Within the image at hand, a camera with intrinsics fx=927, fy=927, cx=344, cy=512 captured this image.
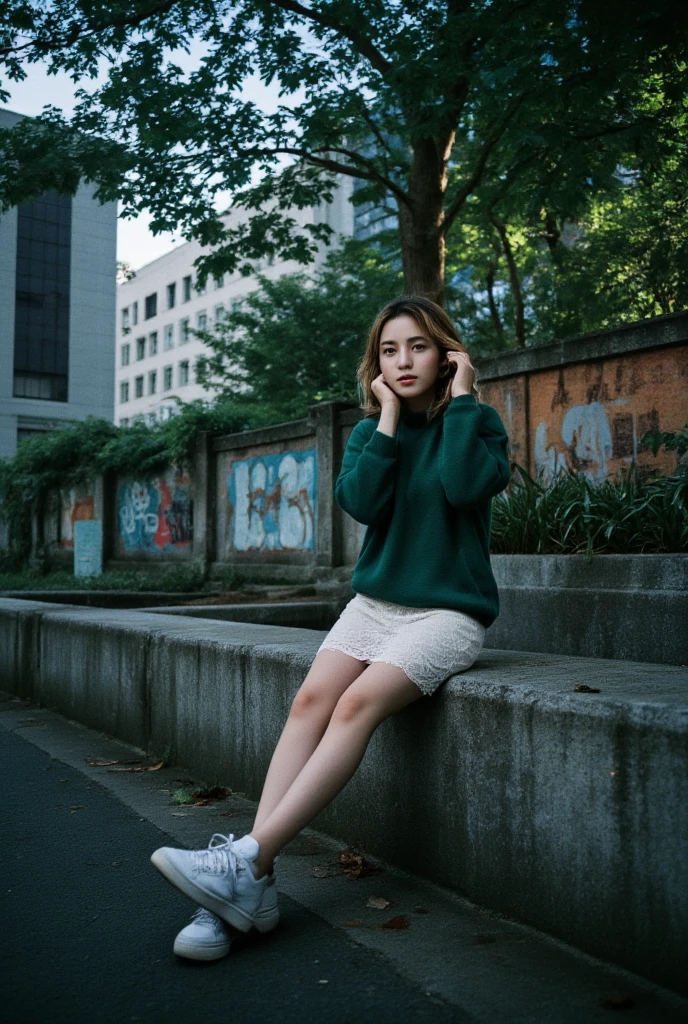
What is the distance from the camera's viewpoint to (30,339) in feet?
138

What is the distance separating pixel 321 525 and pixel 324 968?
363 inches

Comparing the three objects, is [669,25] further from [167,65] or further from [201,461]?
[201,461]

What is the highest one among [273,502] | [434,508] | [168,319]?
[168,319]

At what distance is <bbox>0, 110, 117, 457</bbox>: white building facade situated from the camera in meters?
40.9

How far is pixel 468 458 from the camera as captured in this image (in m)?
2.77

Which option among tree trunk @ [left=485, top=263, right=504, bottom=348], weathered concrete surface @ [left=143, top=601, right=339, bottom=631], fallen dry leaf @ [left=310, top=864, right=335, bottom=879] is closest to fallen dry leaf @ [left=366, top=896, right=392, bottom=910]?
fallen dry leaf @ [left=310, top=864, right=335, bottom=879]

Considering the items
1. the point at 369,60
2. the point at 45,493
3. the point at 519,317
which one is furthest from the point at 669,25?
the point at 45,493

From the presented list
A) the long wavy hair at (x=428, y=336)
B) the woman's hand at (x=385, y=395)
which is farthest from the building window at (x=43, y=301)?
the woman's hand at (x=385, y=395)

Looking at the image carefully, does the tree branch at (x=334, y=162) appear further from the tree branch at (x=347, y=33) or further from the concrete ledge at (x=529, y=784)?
the concrete ledge at (x=529, y=784)

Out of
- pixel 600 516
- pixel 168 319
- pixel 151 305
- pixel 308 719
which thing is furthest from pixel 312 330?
pixel 151 305

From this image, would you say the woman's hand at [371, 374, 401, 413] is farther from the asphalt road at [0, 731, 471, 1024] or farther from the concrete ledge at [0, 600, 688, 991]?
the asphalt road at [0, 731, 471, 1024]

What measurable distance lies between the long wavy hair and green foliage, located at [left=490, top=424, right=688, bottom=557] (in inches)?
86.3

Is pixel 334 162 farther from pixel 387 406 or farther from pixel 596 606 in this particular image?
pixel 387 406

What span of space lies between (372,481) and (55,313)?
4277 cm
